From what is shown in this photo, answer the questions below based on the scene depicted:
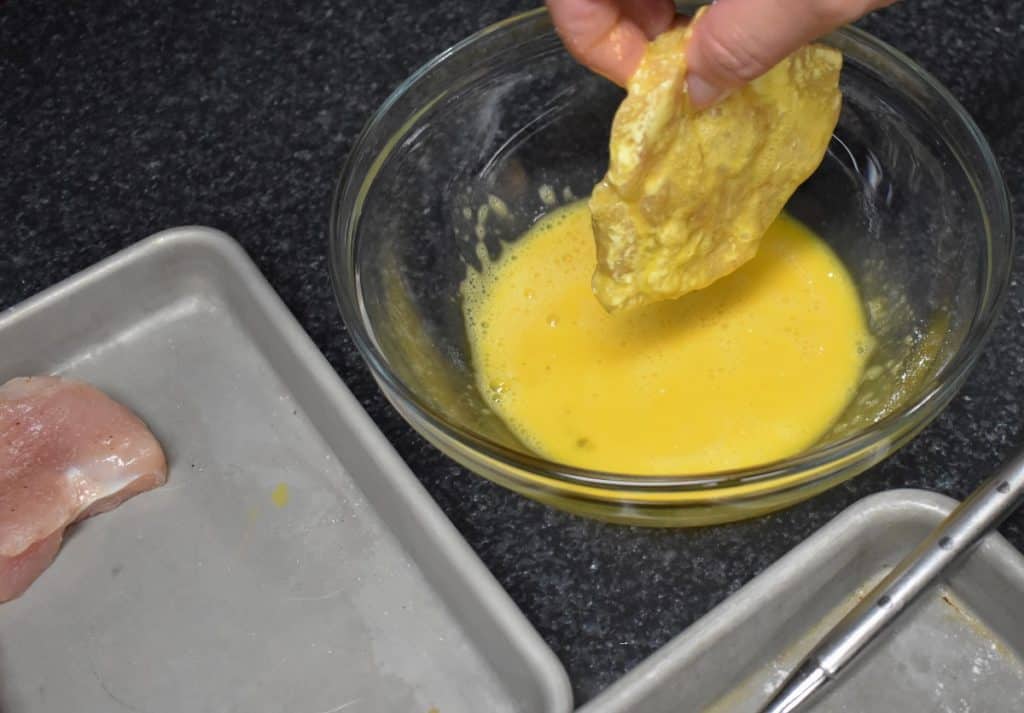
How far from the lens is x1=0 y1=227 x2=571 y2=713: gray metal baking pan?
3.45 ft

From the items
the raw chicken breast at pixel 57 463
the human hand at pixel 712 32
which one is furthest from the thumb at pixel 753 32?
the raw chicken breast at pixel 57 463

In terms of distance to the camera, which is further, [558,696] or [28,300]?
[28,300]

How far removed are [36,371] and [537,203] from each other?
A: 1.79ft

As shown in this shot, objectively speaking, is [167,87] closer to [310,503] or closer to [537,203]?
[537,203]

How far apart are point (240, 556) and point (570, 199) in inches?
19.9

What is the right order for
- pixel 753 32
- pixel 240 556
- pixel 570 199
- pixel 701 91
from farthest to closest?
1. pixel 570 199
2. pixel 240 556
3. pixel 701 91
4. pixel 753 32

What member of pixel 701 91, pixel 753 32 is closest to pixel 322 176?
A: pixel 701 91

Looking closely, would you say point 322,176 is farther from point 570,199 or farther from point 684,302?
point 684,302

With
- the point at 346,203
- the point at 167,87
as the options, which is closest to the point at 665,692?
the point at 346,203

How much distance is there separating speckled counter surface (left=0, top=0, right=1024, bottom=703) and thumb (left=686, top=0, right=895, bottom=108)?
1.35 ft

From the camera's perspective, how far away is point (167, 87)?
155 centimetres

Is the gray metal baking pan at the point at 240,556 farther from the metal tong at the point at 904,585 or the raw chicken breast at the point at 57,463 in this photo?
the metal tong at the point at 904,585

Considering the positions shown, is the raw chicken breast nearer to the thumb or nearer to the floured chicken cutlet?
the floured chicken cutlet

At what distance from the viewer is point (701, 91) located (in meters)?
0.97
